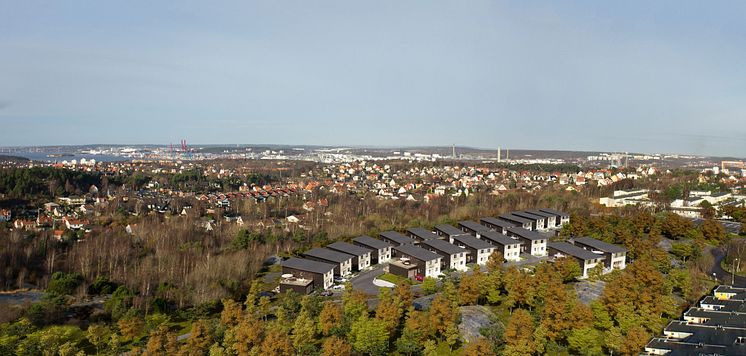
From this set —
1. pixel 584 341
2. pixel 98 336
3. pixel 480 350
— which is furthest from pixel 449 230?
pixel 98 336

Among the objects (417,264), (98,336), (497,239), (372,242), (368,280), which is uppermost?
(497,239)

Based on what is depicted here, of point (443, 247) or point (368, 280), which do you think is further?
point (443, 247)

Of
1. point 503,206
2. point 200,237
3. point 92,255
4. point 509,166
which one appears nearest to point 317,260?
point 200,237

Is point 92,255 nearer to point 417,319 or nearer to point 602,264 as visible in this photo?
point 417,319

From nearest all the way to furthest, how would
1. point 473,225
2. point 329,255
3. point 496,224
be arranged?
point 329,255, point 473,225, point 496,224

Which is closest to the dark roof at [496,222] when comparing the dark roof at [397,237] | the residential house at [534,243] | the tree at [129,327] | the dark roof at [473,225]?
the dark roof at [473,225]

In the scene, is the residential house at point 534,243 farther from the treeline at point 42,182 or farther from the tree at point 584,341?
the treeline at point 42,182

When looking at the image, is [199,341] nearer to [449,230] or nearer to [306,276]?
[306,276]
